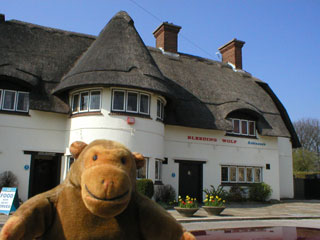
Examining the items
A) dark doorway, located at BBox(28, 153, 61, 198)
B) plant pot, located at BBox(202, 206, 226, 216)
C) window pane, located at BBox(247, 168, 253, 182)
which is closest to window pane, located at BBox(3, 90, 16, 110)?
dark doorway, located at BBox(28, 153, 61, 198)

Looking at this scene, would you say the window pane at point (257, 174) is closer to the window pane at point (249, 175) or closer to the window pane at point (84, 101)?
the window pane at point (249, 175)

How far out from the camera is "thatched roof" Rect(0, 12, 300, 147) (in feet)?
47.9

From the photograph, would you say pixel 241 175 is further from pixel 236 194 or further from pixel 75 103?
pixel 75 103

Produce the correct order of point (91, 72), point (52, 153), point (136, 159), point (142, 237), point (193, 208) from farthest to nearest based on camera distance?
point (52, 153)
point (91, 72)
point (193, 208)
point (136, 159)
point (142, 237)

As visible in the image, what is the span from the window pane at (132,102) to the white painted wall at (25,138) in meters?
3.48

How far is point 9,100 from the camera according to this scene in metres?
15.0

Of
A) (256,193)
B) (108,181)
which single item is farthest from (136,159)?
(256,193)

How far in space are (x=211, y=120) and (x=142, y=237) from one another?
15.4m

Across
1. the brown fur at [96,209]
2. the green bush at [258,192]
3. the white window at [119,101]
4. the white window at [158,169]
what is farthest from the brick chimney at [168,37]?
the brown fur at [96,209]

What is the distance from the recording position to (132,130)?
48.2 ft

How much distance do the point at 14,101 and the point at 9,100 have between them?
222mm

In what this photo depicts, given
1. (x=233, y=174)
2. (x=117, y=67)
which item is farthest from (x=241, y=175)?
(x=117, y=67)

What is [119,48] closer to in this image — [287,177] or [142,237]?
[142,237]

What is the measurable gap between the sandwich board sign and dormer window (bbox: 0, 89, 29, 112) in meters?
5.19
